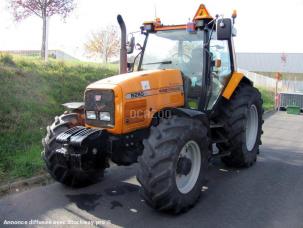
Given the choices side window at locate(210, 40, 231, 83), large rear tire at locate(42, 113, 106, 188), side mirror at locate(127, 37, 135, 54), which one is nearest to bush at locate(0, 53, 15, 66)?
side mirror at locate(127, 37, 135, 54)

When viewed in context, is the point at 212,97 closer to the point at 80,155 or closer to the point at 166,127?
the point at 166,127

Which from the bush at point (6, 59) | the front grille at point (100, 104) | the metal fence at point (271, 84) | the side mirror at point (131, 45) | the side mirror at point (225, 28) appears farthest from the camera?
the metal fence at point (271, 84)

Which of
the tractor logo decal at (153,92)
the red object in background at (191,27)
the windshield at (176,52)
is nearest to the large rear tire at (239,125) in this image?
the windshield at (176,52)

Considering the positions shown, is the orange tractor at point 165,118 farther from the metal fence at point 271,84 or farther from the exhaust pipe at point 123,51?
the metal fence at point 271,84

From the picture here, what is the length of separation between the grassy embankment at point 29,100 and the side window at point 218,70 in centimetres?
294

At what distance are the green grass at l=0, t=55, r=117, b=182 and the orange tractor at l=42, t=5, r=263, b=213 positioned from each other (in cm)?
110

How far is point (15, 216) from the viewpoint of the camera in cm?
451

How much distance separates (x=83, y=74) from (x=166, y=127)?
8.05 m

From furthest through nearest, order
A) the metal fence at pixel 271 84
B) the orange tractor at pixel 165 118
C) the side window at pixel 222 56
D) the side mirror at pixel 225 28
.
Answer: the metal fence at pixel 271 84 → the side window at pixel 222 56 → the side mirror at pixel 225 28 → the orange tractor at pixel 165 118

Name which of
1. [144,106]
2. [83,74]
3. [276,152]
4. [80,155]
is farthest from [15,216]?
[83,74]

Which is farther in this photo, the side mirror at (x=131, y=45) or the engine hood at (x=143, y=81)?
the side mirror at (x=131, y=45)

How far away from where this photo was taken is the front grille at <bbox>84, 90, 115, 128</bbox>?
479cm

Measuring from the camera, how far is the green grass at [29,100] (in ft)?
20.3
